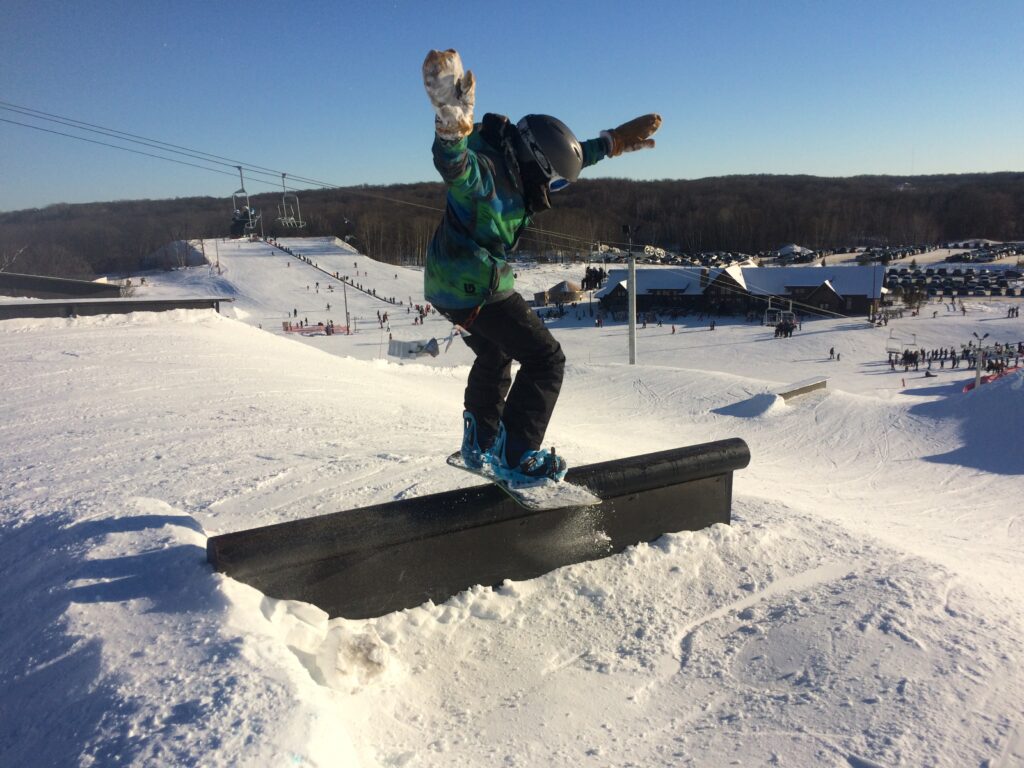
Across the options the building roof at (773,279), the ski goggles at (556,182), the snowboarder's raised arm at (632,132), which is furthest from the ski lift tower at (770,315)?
the ski goggles at (556,182)

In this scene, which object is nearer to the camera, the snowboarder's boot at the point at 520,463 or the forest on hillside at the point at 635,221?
the snowboarder's boot at the point at 520,463

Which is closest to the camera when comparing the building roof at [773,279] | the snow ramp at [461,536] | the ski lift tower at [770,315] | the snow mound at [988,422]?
the snow ramp at [461,536]

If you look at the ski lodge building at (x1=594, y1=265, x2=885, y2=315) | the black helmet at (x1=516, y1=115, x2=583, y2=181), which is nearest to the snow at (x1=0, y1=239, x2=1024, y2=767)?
the black helmet at (x1=516, y1=115, x2=583, y2=181)

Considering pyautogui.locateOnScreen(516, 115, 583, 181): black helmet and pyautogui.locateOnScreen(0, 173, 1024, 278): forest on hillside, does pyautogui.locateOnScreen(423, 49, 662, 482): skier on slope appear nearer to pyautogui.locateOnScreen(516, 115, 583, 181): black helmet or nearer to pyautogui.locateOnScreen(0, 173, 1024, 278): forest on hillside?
pyautogui.locateOnScreen(516, 115, 583, 181): black helmet

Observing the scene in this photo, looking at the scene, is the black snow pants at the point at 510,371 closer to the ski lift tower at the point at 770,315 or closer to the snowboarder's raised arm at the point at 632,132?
the snowboarder's raised arm at the point at 632,132

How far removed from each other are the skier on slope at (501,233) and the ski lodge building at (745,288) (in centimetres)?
5404

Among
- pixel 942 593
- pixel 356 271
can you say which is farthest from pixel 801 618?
pixel 356 271

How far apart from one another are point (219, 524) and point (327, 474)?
1.18m

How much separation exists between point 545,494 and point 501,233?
150 cm

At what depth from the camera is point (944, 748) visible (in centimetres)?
241

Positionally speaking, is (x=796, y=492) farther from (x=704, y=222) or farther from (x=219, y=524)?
(x=704, y=222)

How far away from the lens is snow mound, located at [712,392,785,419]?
1602 cm

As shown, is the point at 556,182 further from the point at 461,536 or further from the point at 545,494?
the point at 461,536

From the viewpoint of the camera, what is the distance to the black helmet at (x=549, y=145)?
3.27m
